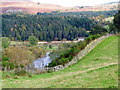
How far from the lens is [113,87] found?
9773 mm

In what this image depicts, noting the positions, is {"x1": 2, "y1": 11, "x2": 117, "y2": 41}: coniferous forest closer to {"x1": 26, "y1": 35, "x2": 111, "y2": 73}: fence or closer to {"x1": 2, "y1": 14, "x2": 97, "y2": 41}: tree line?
{"x1": 2, "y1": 14, "x2": 97, "y2": 41}: tree line

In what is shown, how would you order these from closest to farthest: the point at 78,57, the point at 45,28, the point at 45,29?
the point at 78,57 → the point at 45,29 → the point at 45,28

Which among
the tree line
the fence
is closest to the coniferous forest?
the tree line

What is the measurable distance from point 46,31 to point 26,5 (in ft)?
130

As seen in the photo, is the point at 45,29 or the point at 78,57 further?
the point at 45,29

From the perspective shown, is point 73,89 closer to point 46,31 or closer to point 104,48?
point 104,48

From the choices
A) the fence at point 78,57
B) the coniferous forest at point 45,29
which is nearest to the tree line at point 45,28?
the coniferous forest at point 45,29

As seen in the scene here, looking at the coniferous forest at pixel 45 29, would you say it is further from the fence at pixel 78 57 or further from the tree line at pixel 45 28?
the fence at pixel 78 57

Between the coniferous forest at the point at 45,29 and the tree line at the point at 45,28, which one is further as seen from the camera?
the tree line at the point at 45,28

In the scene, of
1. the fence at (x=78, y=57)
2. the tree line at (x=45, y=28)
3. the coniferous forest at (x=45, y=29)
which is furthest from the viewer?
the tree line at (x=45, y=28)

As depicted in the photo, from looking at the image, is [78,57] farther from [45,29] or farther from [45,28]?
[45,28]

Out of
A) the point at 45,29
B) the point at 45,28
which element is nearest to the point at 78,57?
the point at 45,29

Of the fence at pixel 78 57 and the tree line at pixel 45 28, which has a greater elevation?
the fence at pixel 78 57

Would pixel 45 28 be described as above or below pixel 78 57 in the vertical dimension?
below
